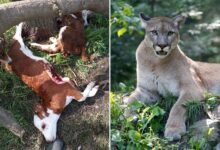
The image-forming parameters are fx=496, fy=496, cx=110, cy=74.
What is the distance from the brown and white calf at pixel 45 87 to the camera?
9.86 feet

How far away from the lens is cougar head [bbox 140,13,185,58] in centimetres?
293

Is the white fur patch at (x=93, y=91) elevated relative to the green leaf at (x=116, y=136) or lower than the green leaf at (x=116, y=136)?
lower

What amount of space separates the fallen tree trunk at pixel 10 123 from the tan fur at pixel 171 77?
0.68 meters

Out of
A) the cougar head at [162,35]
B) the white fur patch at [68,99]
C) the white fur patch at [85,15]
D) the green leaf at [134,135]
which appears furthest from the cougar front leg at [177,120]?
the white fur patch at [85,15]

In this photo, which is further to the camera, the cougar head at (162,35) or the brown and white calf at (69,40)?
the brown and white calf at (69,40)

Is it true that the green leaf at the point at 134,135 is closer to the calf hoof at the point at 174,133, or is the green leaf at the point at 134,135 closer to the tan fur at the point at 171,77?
the calf hoof at the point at 174,133

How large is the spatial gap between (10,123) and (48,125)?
24 centimetres

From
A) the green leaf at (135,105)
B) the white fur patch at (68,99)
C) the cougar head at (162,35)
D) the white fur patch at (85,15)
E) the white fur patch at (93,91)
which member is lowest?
the white fur patch at (68,99)

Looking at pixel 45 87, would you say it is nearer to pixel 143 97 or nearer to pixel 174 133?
pixel 143 97

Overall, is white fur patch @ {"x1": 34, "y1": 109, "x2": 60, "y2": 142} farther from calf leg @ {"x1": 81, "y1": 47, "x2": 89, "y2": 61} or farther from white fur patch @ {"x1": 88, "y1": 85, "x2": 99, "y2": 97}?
calf leg @ {"x1": 81, "y1": 47, "x2": 89, "y2": 61}

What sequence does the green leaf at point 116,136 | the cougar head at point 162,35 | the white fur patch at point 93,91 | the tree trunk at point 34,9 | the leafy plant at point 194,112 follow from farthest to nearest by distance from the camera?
the tree trunk at point 34,9 → the white fur patch at point 93,91 → the cougar head at point 162,35 → the leafy plant at point 194,112 → the green leaf at point 116,136

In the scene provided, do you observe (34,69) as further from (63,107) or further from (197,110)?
(197,110)

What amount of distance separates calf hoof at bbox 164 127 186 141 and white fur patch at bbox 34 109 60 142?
2.29 ft

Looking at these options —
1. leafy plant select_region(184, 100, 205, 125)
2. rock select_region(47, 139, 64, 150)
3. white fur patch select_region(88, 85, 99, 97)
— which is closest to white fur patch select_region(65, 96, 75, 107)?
white fur patch select_region(88, 85, 99, 97)
